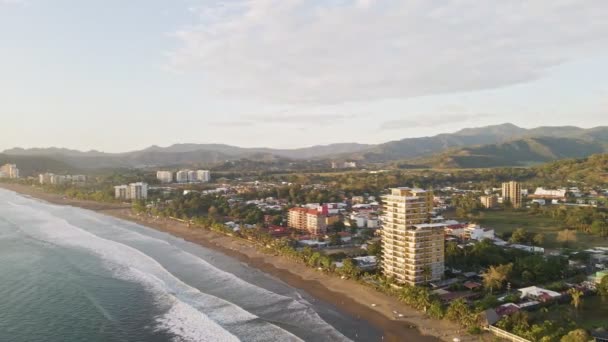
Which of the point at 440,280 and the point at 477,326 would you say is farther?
the point at 440,280

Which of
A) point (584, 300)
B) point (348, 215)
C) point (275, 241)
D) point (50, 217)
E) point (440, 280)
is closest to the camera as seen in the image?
point (584, 300)

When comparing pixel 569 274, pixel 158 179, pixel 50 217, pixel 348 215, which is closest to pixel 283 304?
pixel 569 274

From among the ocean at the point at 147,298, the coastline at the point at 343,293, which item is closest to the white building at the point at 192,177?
the coastline at the point at 343,293

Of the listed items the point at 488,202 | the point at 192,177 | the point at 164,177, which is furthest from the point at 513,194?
the point at 164,177

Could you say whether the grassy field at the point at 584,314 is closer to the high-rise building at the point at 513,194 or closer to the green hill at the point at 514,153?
the high-rise building at the point at 513,194

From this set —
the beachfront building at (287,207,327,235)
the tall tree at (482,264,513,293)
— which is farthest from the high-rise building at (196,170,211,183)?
the tall tree at (482,264,513,293)

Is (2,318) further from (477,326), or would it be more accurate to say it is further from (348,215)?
(348,215)
